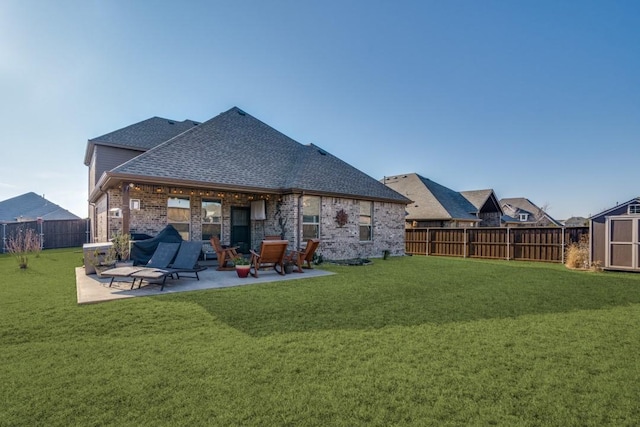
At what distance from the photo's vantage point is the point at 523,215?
36.7m

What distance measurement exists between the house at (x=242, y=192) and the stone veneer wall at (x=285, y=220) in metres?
0.03

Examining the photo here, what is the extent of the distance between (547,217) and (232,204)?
37.5m

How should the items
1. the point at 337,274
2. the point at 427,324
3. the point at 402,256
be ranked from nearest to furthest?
the point at 427,324, the point at 337,274, the point at 402,256

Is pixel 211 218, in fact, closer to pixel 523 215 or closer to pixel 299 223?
pixel 299 223

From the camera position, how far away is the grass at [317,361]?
2361mm

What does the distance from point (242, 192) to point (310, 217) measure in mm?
2878

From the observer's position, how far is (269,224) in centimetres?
1312

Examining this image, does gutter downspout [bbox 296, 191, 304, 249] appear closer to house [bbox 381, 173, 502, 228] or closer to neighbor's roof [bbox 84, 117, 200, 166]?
neighbor's roof [bbox 84, 117, 200, 166]

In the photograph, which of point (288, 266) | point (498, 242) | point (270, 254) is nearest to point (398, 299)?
point (270, 254)

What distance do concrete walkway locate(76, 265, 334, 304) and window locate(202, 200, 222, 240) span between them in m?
3.10

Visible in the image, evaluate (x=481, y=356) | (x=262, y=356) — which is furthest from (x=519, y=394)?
(x=262, y=356)

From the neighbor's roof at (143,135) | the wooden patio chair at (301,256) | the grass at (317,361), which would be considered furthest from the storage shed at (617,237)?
the neighbor's roof at (143,135)

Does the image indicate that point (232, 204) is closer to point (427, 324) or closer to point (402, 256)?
point (402, 256)

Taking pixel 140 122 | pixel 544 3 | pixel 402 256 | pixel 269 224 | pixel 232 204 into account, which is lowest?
pixel 402 256
